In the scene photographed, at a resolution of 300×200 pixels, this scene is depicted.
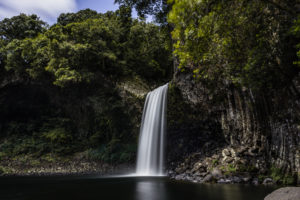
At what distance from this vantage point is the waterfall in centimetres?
1642

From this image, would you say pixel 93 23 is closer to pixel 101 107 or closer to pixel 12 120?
pixel 101 107

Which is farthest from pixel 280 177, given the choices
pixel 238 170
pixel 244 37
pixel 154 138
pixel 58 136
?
pixel 58 136

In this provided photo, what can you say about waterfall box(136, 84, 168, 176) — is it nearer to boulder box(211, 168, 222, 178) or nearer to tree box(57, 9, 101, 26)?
boulder box(211, 168, 222, 178)

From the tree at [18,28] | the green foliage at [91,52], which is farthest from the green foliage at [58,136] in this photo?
the tree at [18,28]

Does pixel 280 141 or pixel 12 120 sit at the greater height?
pixel 12 120

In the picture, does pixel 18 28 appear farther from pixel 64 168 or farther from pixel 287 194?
pixel 287 194

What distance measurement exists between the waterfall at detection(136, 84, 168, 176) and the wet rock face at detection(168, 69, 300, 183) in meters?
1.03

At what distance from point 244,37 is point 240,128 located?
18.8 feet

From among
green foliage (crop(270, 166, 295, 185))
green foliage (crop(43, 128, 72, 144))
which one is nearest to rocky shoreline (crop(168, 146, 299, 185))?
green foliage (crop(270, 166, 295, 185))

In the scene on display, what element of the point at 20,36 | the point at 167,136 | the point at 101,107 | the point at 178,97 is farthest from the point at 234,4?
the point at 20,36

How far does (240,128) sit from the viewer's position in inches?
461

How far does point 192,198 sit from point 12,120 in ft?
90.6

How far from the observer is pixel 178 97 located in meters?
15.9

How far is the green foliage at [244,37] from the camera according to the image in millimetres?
6496
